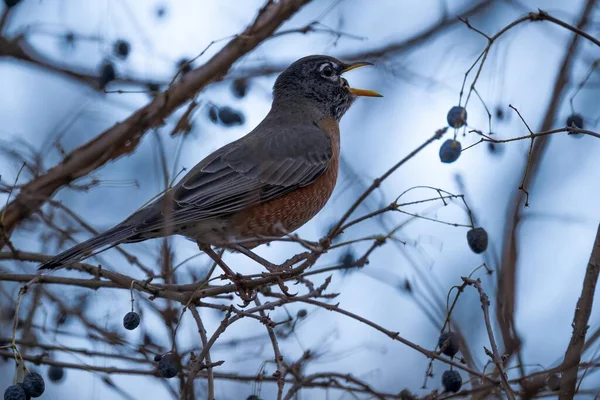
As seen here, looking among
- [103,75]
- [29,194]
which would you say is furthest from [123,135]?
[103,75]

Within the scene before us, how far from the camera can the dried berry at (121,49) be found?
4.60 meters

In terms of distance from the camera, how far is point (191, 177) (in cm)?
477

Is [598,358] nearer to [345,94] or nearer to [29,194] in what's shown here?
[29,194]

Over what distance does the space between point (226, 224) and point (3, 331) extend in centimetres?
130

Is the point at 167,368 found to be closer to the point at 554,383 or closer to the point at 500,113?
the point at 554,383

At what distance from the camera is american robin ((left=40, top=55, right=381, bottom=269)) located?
4.31m

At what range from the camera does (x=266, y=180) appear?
16.0 ft

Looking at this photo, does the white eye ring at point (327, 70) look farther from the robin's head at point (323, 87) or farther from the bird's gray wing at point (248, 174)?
the bird's gray wing at point (248, 174)

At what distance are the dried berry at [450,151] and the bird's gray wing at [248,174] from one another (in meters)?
1.35

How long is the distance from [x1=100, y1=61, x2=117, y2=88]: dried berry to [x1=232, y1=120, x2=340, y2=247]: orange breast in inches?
41.0

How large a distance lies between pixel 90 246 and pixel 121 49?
4.56ft

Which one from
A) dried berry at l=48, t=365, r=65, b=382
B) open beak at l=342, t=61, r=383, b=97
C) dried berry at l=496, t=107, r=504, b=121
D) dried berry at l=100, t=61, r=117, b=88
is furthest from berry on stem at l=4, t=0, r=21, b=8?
dried berry at l=496, t=107, r=504, b=121

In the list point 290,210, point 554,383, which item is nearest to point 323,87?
point 290,210

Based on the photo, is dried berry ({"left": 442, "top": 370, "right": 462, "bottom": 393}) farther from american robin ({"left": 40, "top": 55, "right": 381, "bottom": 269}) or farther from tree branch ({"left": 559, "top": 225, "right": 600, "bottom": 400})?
american robin ({"left": 40, "top": 55, "right": 381, "bottom": 269})
